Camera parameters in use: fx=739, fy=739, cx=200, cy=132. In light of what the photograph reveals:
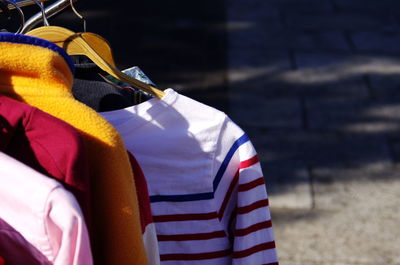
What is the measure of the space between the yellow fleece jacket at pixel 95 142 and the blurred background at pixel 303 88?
2.25m

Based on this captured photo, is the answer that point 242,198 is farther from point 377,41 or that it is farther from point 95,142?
point 377,41

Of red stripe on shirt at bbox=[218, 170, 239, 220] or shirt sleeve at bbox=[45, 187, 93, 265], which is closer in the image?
shirt sleeve at bbox=[45, 187, 93, 265]

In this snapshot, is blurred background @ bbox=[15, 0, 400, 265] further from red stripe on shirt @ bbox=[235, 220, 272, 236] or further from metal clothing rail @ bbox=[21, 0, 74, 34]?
metal clothing rail @ bbox=[21, 0, 74, 34]

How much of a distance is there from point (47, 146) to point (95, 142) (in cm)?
10

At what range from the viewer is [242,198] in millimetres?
1544

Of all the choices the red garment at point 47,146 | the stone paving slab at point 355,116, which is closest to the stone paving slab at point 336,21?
the stone paving slab at point 355,116

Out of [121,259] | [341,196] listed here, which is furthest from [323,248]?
[121,259]

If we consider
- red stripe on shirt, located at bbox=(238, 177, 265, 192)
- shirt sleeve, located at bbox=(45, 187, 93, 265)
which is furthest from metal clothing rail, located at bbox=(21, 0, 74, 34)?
shirt sleeve, located at bbox=(45, 187, 93, 265)

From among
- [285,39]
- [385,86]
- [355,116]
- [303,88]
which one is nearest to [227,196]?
[355,116]

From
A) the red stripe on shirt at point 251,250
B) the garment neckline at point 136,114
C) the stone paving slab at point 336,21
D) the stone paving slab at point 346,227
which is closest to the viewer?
the garment neckline at point 136,114

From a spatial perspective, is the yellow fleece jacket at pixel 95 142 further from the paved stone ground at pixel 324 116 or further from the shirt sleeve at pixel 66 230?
the paved stone ground at pixel 324 116

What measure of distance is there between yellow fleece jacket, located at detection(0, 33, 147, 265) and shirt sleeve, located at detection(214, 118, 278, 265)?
357 millimetres

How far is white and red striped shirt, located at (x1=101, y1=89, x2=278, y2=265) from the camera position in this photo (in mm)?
1496

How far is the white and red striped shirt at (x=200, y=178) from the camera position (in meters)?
1.50
